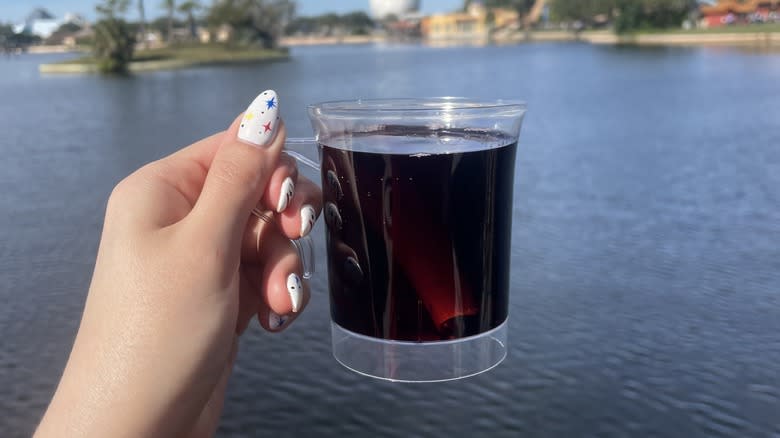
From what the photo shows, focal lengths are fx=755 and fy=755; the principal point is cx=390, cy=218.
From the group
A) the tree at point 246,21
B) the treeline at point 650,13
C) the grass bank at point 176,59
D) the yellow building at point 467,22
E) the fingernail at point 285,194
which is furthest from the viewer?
the yellow building at point 467,22

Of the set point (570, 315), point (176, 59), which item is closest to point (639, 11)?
point (176, 59)

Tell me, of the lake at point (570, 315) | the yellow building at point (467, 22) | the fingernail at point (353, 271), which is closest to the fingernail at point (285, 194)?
the fingernail at point (353, 271)

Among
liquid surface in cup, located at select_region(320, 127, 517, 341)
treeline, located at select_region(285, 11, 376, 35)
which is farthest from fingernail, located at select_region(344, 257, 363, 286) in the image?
treeline, located at select_region(285, 11, 376, 35)

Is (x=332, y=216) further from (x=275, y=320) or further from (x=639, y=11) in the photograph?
(x=639, y=11)

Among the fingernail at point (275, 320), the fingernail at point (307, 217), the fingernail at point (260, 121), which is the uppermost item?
the fingernail at point (260, 121)

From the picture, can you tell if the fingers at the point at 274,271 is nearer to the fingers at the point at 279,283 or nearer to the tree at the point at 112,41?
the fingers at the point at 279,283

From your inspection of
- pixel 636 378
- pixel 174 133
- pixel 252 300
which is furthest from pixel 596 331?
pixel 174 133
